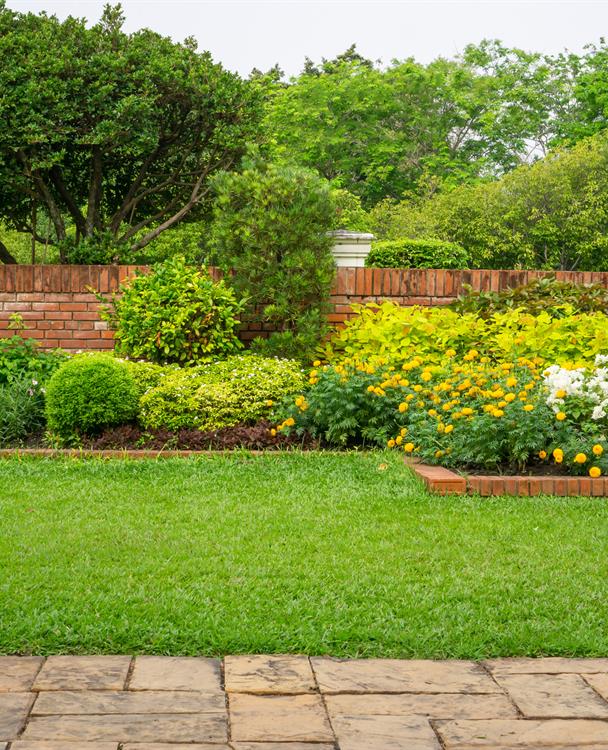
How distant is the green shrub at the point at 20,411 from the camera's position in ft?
23.7

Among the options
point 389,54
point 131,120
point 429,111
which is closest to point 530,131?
point 429,111

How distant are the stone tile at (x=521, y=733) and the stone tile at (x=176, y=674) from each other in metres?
0.73

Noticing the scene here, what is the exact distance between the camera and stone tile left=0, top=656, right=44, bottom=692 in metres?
2.82

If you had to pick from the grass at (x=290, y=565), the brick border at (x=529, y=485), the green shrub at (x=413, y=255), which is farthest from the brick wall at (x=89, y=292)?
the green shrub at (x=413, y=255)

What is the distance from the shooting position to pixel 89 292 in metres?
9.15

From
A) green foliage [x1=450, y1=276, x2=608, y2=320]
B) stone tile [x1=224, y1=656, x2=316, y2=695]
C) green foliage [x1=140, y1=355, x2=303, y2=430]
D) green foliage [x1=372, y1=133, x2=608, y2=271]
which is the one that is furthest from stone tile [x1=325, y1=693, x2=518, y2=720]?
green foliage [x1=372, y1=133, x2=608, y2=271]

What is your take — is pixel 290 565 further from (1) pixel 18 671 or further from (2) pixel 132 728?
(2) pixel 132 728

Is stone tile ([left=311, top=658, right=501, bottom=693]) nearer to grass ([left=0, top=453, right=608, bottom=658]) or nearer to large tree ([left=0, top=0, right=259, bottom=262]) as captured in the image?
grass ([left=0, top=453, right=608, bottom=658])

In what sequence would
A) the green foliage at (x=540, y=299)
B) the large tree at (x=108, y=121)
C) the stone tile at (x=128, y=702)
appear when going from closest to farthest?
the stone tile at (x=128, y=702), the green foliage at (x=540, y=299), the large tree at (x=108, y=121)

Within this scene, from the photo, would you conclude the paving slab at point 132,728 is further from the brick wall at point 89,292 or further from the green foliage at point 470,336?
the brick wall at point 89,292

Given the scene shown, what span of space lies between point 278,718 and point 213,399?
461cm

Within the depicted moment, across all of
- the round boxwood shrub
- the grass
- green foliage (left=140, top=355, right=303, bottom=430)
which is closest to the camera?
the grass

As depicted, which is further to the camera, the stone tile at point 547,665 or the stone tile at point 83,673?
the stone tile at point 547,665

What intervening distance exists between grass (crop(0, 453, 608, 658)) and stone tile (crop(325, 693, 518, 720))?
340 mm
